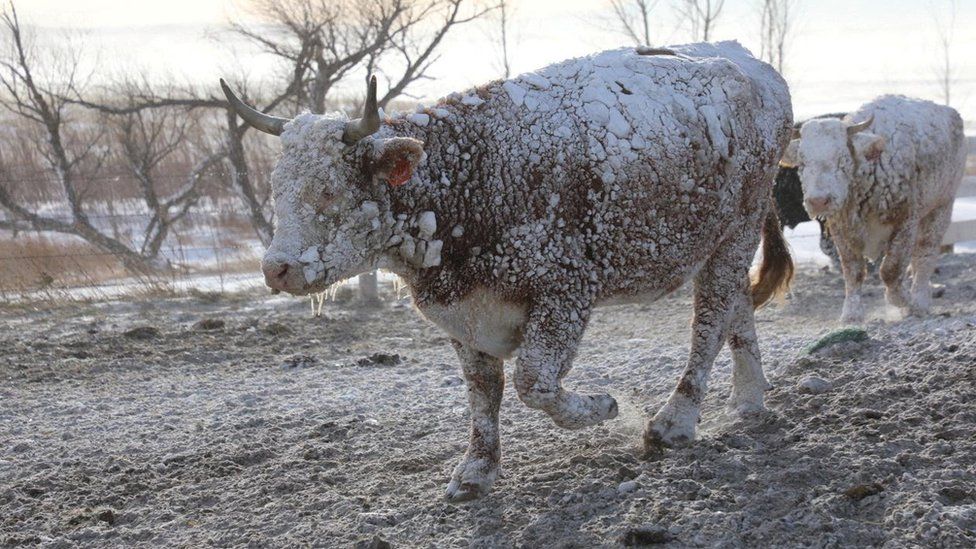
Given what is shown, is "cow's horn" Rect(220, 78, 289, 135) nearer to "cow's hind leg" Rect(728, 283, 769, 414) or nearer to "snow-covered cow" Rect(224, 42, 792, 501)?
"snow-covered cow" Rect(224, 42, 792, 501)

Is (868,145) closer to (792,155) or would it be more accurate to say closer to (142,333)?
(792,155)

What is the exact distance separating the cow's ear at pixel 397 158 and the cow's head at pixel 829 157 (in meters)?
4.99

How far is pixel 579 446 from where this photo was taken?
4805 mm

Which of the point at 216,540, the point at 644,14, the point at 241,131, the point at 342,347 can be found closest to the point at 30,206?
the point at 241,131

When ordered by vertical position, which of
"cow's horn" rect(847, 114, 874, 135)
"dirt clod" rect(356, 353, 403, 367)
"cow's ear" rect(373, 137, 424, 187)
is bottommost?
"dirt clod" rect(356, 353, 403, 367)

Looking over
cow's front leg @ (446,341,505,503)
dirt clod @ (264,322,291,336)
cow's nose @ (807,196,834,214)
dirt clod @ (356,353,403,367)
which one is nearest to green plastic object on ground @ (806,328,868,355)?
cow's nose @ (807,196,834,214)

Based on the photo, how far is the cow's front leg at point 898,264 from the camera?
27.2 feet

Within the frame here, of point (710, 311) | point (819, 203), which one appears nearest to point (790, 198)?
point (819, 203)

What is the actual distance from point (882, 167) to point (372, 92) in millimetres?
6220

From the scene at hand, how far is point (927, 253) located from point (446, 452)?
5.98 m

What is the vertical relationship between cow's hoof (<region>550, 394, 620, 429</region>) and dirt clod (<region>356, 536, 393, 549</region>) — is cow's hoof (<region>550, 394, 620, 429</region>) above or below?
above

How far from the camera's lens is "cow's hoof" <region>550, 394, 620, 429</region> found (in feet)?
12.9

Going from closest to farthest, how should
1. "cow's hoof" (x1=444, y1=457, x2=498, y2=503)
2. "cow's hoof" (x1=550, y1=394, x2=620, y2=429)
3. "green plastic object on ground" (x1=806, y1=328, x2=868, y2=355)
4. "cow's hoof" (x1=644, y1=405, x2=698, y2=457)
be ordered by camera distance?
"cow's hoof" (x1=550, y1=394, x2=620, y2=429), "cow's hoof" (x1=444, y1=457, x2=498, y2=503), "cow's hoof" (x1=644, y1=405, x2=698, y2=457), "green plastic object on ground" (x1=806, y1=328, x2=868, y2=355)

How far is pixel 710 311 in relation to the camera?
15.9ft
